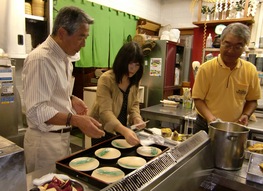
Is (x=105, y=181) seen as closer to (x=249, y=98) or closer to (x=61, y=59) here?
(x=61, y=59)

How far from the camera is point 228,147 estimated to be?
1.08 meters

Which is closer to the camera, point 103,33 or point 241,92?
point 241,92

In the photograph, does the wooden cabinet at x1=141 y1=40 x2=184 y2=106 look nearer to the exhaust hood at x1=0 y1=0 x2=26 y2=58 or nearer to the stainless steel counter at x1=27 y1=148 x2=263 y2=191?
the exhaust hood at x1=0 y1=0 x2=26 y2=58

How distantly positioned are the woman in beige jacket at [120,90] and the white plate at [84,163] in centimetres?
41

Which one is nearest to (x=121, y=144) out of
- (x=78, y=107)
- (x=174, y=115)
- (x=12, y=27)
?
(x=78, y=107)

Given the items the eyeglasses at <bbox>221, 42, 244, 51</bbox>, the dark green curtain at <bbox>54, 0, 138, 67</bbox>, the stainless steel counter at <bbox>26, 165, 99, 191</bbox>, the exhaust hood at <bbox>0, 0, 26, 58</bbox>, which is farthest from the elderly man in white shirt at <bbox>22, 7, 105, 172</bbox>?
the dark green curtain at <bbox>54, 0, 138, 67</bbox>

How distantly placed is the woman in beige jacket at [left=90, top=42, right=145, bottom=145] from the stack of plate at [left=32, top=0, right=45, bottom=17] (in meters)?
1.78

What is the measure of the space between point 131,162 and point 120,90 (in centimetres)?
79

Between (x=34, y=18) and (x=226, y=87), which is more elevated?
(x=34, y=18)

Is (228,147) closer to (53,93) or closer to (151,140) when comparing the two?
(151,140)

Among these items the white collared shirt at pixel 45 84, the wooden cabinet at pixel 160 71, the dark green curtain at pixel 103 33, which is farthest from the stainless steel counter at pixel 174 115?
the white collared shirt at pixel 45 84

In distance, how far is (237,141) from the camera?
1069 millimetres

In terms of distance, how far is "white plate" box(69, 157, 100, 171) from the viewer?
1079 millimetres

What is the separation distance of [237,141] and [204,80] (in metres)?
0.97
